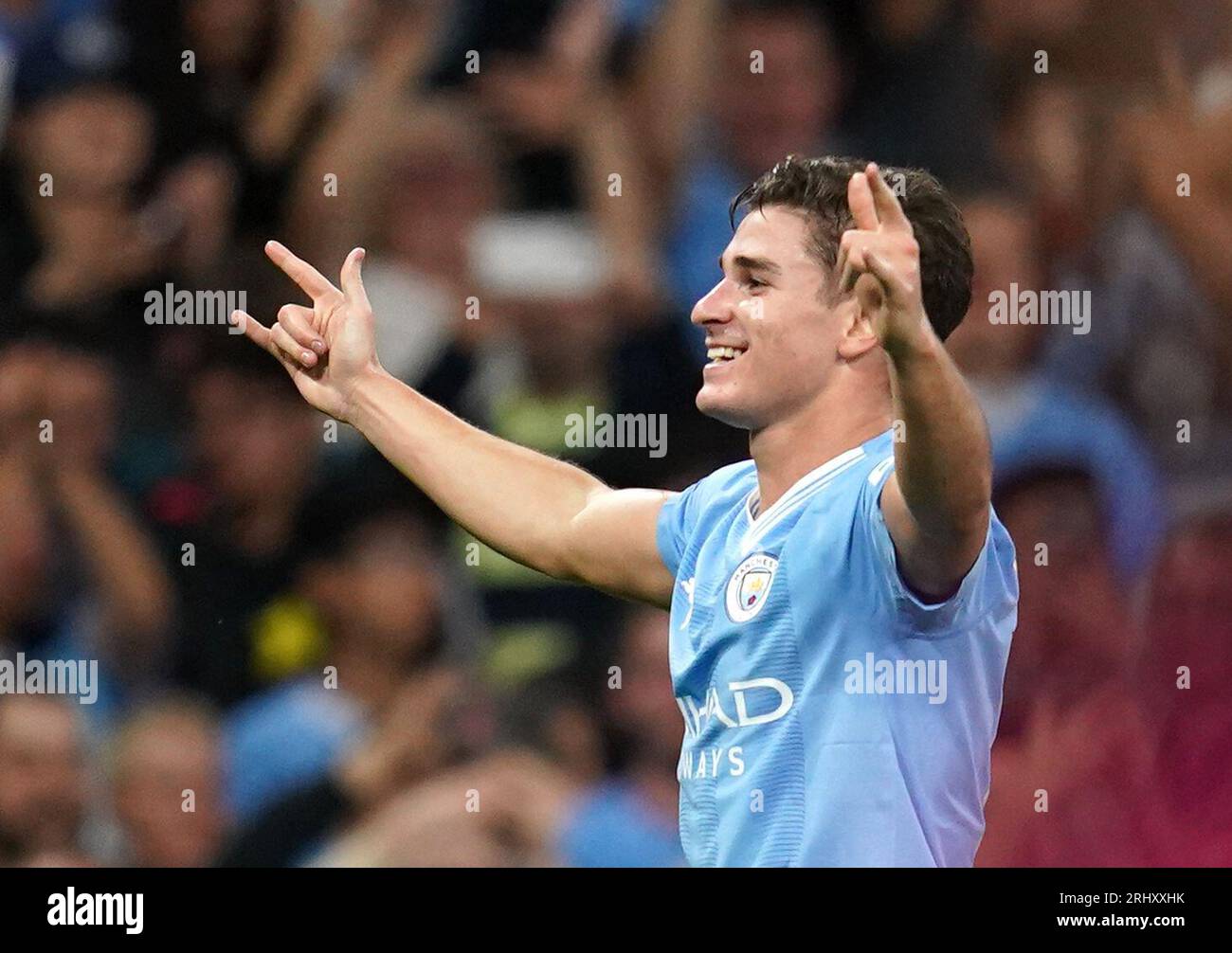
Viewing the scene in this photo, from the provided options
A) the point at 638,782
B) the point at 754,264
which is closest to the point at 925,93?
the point at 638,782

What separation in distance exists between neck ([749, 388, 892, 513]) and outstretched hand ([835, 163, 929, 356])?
0.52 metres

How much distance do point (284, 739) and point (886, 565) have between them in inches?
106

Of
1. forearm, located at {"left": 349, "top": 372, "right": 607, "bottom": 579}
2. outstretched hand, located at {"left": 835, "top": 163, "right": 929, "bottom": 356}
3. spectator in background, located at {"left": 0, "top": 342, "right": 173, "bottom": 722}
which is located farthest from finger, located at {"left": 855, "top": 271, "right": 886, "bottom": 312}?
spectator in background, located at {"left": 0, "top": 342, "right": 173, "bottom": 722}

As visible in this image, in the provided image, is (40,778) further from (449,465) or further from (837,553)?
(837,553)

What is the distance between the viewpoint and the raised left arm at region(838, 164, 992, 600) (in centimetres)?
227

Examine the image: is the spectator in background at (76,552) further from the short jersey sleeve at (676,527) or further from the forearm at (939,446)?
the forearm at (939,446)

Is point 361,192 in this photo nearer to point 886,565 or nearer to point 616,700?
point 616,700

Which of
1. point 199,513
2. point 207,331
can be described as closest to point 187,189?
point 207,331

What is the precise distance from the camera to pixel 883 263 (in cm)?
226

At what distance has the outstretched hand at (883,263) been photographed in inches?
89.0

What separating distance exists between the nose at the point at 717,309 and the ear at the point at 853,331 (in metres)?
0.17

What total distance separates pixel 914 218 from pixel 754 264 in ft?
0.83

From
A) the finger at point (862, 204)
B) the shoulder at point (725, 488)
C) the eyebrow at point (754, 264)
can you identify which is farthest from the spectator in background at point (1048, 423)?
the finger at point (862, 204)

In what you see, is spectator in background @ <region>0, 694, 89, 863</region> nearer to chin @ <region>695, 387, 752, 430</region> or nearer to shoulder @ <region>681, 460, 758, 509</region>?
shoulder @ <region>681, 460, 758, 509</region>
